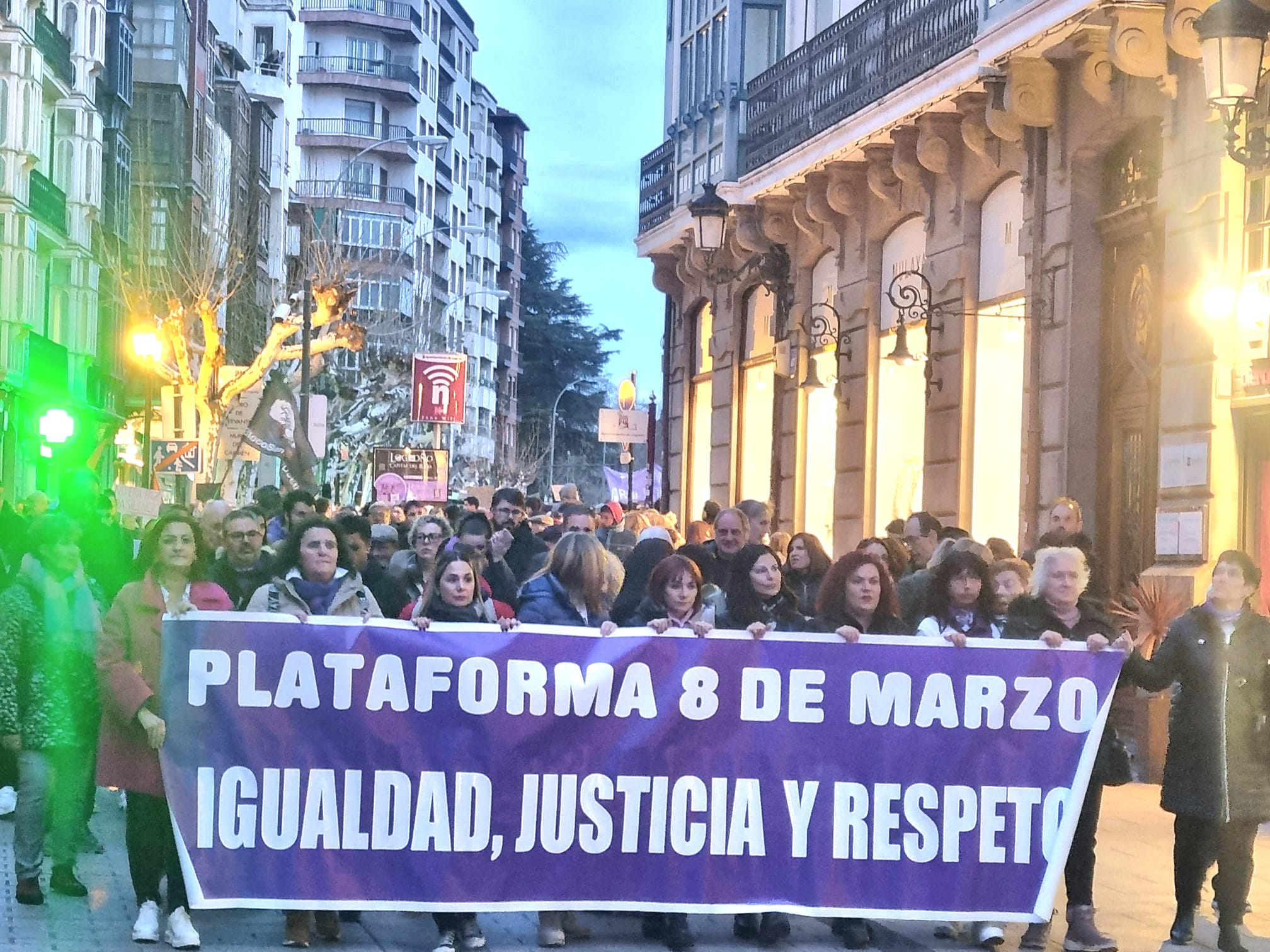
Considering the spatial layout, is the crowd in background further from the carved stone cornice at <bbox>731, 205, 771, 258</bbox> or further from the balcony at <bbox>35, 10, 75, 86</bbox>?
the balcony at <bbox>35, 10, 75, 86</bbox>

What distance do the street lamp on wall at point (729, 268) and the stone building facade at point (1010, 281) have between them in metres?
0.09

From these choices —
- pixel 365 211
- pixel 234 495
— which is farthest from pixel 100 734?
pixel 365 211

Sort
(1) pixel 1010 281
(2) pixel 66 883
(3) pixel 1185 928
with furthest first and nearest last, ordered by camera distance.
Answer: (1) pixel 1010 281, (2) pixel 66 883, (3) pixel 1185 928

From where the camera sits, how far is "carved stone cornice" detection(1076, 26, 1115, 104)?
1781 centimetres

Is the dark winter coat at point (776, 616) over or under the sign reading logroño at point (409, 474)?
A: under

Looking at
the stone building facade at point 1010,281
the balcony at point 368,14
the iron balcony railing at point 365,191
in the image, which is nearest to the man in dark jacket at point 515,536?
the stone building facade at point 1010,281

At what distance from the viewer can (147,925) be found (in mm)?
9445

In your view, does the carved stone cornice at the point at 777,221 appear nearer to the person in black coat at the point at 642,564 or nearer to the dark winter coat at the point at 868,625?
the person in black coat at the point at 642,564

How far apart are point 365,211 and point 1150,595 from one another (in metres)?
92.5

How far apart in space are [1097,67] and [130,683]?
11.0 meters

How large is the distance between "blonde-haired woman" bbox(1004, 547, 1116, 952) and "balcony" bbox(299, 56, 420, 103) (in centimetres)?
10006

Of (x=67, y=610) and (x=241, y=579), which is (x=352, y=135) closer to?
(x=241, y=579)

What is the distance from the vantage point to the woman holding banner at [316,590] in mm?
9641

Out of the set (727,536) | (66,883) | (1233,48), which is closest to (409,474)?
(727,536)
